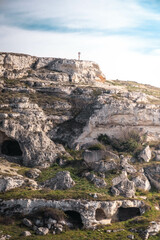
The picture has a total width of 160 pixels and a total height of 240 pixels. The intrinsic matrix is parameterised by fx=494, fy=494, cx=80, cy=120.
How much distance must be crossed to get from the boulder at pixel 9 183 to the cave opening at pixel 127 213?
1008 cm

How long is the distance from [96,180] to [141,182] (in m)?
5.66

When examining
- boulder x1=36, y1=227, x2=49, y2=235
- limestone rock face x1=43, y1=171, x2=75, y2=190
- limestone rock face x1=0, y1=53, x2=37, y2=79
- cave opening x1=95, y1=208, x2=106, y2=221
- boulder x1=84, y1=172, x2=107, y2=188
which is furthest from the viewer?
limestone rock face x1=0, y1=53, x2=37, y2=79

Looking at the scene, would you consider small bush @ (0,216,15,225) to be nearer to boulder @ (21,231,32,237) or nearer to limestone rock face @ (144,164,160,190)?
boulder @ (21,231,32,237)

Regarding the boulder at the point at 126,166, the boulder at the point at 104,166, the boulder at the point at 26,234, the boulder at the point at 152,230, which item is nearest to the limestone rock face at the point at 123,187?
the boulder at the point at 104,166

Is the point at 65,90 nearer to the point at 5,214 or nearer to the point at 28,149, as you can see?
the point at 28,149

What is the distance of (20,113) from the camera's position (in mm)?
56406

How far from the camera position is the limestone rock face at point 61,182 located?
159 feet

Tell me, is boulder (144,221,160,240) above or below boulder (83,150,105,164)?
below

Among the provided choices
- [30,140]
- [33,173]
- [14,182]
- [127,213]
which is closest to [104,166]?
[127,213]

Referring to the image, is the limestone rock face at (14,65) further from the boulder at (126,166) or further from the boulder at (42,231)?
the boulder at (42,231)

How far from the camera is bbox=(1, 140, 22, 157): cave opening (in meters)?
56.3

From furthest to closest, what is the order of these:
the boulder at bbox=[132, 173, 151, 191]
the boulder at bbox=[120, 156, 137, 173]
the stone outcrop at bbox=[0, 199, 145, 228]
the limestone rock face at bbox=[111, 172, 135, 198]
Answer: the boulder at bbox=[120, 156, 137, 173], the boulder at bbox=[132, 173, 151, 191], the limestone rock face at bbox=[111, 172, 135, 198], the stone outcrop at bbox=[0, 199, 145, 228]

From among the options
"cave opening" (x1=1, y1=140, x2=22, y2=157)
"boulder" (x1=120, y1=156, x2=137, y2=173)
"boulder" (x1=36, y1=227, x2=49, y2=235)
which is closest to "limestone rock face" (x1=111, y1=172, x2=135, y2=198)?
"boulder" (x1=120, y1=156, x2=137, y2=173)

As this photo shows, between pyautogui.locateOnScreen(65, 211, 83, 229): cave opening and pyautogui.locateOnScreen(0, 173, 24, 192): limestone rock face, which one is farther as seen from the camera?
pyautogui.locateOnScreen(0, 173, 24, 192): limestone rock face
